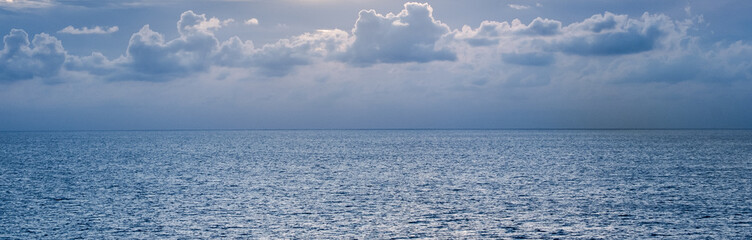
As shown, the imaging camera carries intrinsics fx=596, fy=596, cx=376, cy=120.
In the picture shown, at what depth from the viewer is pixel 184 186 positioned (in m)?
58.6

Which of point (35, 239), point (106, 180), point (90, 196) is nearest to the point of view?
point (35, 239)

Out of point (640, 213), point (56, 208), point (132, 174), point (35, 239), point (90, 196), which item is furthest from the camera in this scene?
point (132, 174)

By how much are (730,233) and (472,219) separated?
1438cm

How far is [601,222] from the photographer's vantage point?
37000 millimetres

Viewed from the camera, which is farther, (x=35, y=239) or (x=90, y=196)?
(x=90, y=196)

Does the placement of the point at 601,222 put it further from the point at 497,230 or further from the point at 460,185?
the point at 460,185

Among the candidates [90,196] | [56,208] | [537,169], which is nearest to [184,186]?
[90,196]

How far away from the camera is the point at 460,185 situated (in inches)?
2309

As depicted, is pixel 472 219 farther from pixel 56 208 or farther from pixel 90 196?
pixel 90 196

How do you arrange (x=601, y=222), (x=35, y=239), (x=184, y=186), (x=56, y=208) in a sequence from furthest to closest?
(x=184, y=186) < (x=56, y=208) < (x=601, y=222) < (x=35, y=239)

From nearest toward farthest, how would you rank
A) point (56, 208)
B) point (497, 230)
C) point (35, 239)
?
point (35, 239)
point (497, 230)
point (56, 208)

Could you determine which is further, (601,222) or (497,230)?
(601,222)

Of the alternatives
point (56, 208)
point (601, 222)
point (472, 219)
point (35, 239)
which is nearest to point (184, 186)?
point (56, 208)

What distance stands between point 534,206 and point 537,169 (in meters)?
37.0
